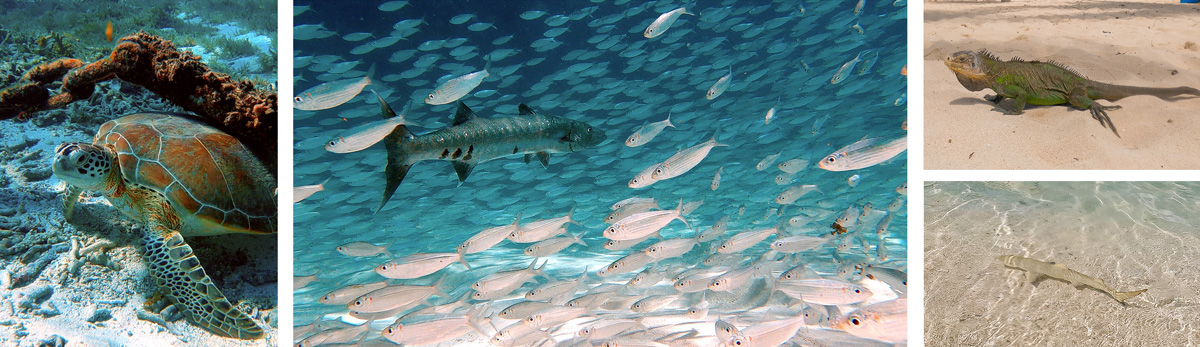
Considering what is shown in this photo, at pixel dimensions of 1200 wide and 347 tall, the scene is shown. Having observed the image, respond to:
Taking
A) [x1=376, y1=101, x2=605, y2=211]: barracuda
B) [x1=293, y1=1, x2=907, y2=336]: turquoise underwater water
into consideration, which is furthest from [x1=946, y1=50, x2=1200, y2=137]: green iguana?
[x1=376, y1=101, x2=605, y2=211]: barracuda

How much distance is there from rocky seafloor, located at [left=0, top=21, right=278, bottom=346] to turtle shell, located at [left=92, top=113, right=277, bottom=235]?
27 cm

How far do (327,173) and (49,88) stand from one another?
199 inches

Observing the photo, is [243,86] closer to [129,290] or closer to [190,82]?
[190,82]

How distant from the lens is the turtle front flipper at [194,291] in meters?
2.54

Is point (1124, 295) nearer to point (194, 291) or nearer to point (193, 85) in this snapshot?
point (194, 291)

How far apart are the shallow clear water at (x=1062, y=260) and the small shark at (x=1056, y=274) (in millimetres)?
39

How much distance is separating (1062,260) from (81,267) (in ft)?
20.8

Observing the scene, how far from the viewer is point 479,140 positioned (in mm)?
2785

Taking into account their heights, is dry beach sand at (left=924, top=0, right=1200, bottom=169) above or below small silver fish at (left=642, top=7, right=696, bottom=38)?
below

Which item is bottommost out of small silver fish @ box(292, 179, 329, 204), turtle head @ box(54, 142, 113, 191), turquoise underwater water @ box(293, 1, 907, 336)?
turquoise underwater water @ box(293, 1, 907, 336)

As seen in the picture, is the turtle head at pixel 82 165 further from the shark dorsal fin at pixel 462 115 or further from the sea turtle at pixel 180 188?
the shark dorsal fin at pixel 462 115

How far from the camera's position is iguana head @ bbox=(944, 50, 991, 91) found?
2602mm

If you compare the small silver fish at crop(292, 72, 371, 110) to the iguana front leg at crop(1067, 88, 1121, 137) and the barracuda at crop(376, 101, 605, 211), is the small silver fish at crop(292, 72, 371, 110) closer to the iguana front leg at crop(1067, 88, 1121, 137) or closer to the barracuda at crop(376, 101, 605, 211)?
the barracuda at crop(376, 101, 605, 211)

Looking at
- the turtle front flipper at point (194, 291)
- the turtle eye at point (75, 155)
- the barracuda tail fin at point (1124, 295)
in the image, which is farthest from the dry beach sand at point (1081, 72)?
the turtle eye at point (75, 155)
